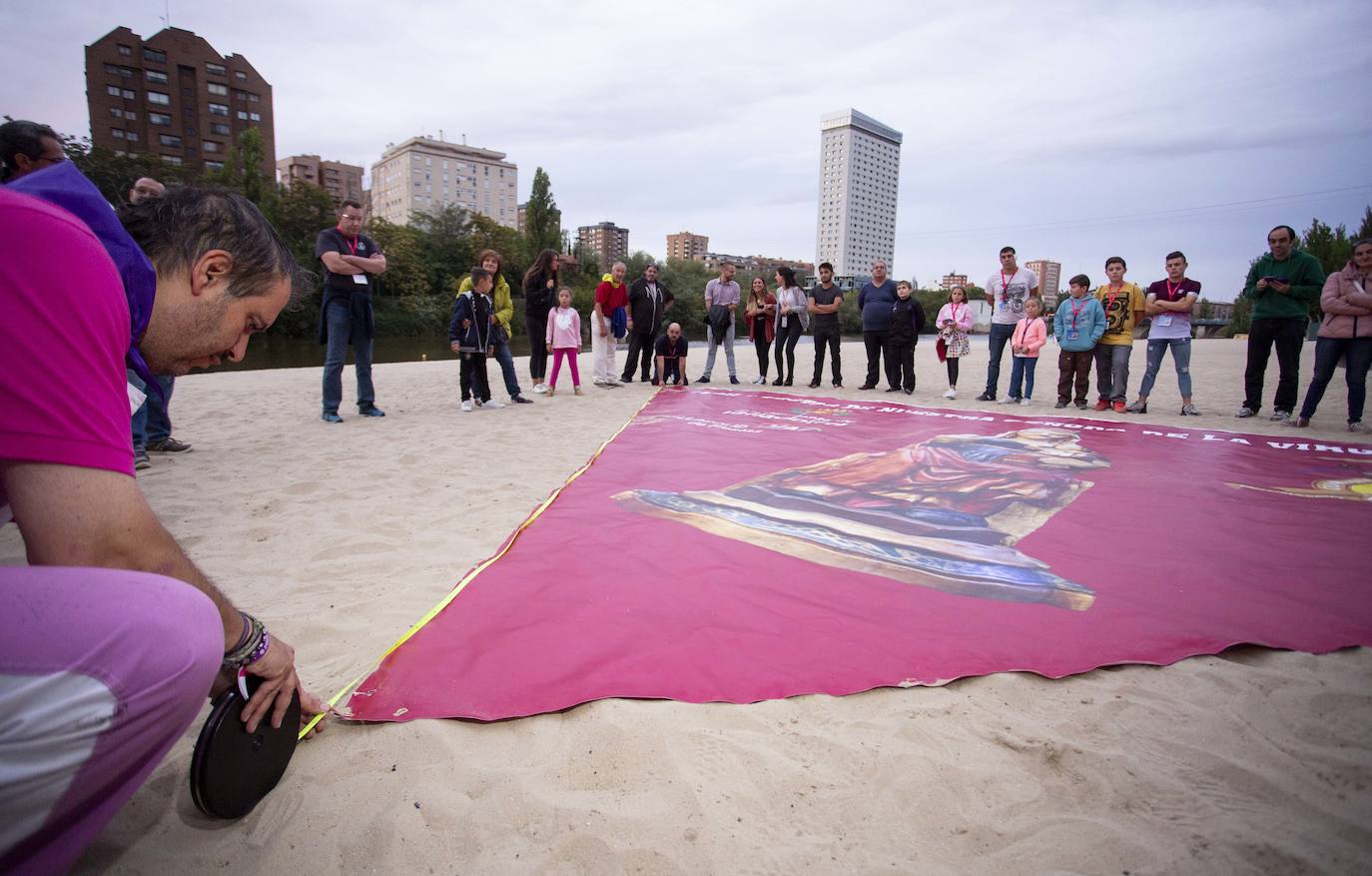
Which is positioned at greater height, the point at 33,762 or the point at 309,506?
the point at 33,762

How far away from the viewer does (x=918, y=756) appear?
1486 mm

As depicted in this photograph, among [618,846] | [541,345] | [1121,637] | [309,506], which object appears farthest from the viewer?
[541,345]

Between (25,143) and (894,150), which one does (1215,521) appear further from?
(894,150)

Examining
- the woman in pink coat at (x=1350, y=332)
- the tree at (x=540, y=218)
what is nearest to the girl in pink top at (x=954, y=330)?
the woman in pink coat at (x=1350, y=332)

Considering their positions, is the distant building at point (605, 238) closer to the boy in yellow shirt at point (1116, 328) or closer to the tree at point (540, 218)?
the tree at point (540, 218)

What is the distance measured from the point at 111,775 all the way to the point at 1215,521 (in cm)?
397

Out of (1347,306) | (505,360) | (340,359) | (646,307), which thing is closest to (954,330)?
(1347,306)

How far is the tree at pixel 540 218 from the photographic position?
179 ft

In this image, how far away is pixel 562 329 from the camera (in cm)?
810

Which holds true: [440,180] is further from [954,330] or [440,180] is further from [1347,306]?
[1347,306]

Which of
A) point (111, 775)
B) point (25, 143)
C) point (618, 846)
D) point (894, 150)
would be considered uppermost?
point (894, 150)

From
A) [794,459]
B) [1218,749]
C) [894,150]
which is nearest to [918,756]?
[1218,749]

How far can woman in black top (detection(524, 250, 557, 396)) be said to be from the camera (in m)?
7.84

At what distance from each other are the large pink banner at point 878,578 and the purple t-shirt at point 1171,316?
2753 mm
